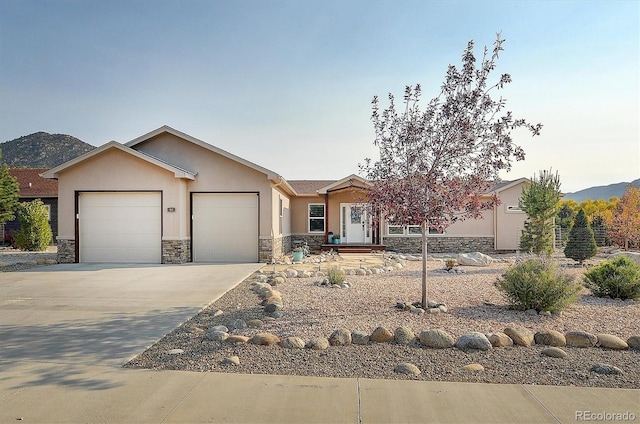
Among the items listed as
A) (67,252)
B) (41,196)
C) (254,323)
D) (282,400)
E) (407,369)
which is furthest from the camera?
(41,196)

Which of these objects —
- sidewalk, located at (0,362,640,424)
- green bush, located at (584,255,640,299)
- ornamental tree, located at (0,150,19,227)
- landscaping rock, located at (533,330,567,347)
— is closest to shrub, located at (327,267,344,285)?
landscaping rock, located at (533,330,567,347)

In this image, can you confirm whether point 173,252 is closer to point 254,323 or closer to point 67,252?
point 67,252

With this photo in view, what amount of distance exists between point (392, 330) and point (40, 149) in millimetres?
71600

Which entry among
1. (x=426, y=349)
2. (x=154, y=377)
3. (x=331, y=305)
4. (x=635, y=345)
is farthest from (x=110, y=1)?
(x=635, y=345)

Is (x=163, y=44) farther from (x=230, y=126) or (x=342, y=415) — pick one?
(x=342, y=415)

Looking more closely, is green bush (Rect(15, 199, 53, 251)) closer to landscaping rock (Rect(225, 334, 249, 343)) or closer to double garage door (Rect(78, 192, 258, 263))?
double garage door (Rect(78, 192, 258, 263))

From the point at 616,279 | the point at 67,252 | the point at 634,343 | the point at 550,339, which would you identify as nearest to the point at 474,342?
the point at 550,339

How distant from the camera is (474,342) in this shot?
5.26m

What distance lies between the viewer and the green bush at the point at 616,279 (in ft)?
28.2

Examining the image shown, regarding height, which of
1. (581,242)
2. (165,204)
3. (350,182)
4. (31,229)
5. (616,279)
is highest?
(350,182)

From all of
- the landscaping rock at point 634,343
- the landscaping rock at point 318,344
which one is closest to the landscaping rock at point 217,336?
the landscaping rock at point 318,344

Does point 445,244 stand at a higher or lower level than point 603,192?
lower

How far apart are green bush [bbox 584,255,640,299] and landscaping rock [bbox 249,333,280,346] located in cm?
723

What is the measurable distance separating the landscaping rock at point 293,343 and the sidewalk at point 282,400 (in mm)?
963
